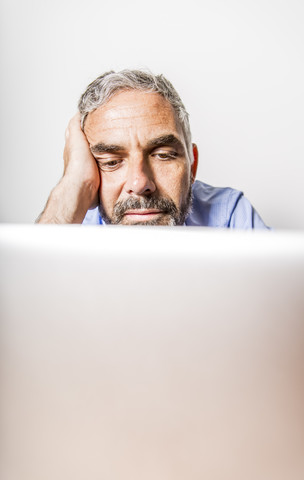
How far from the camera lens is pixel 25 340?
0.38m

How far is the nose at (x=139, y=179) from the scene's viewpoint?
141cm

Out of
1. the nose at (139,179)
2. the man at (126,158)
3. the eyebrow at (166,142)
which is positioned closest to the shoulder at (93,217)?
the man at (126,158)

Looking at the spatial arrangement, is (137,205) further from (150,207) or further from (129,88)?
(129,88)

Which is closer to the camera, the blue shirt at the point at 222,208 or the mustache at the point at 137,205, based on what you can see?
the mustache at the point at 137,205

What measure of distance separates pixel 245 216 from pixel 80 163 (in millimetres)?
569

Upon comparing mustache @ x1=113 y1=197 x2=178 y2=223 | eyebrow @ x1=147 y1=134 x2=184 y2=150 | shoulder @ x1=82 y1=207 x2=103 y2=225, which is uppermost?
eyebrow @ x1=147 y1=134 x2=184 y2=150

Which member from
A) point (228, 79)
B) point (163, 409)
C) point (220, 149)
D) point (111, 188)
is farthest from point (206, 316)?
point (228, 79)

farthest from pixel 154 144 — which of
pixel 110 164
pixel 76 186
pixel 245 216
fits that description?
pixel 245 216

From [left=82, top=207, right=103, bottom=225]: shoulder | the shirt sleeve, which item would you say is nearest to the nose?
[left=82, top=207, right=103, bottom=225]: shoulder

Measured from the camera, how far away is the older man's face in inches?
55.7

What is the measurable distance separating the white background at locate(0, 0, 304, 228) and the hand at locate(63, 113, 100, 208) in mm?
74

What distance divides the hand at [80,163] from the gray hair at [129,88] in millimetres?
50

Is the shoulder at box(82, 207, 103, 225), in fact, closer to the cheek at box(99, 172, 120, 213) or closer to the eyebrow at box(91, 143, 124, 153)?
the cheek at box(99, 172, 120, 213)

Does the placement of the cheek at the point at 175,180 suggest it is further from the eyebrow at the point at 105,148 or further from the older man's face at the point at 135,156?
the eyebrow at the point at 105,148
